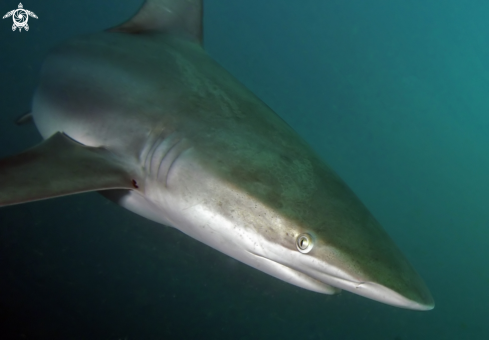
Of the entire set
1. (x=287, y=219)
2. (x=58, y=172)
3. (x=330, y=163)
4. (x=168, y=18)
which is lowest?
(x=58, y=172)

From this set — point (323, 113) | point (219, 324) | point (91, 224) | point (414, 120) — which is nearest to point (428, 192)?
point (414, 120)

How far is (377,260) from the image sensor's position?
152 cm

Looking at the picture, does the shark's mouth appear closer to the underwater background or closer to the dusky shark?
the dusky shark

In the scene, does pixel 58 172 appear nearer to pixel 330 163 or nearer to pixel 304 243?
pixel 304 243

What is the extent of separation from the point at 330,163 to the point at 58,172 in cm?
1701

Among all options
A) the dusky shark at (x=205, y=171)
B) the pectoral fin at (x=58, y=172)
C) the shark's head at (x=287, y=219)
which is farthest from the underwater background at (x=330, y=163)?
the shark's head at (x=287, y=219)

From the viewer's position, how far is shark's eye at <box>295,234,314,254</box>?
5.12 feet

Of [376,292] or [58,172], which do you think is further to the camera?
[58,172]

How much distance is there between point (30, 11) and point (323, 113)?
16529mm

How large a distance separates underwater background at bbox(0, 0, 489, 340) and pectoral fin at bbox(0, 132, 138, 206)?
397cm

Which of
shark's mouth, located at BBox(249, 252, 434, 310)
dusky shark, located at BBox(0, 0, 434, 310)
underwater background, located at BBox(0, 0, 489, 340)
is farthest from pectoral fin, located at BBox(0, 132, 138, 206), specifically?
underwater background, located at BBox(0, 0, 489, 340)

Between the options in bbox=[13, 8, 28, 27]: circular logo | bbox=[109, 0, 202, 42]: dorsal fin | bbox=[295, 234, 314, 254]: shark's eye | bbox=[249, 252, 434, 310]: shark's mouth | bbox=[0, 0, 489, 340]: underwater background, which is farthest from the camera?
bbox=[13, 8, 28, 27]: circular logo

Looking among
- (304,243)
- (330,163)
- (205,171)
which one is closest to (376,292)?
(304,243)

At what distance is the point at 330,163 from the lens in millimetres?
17844
